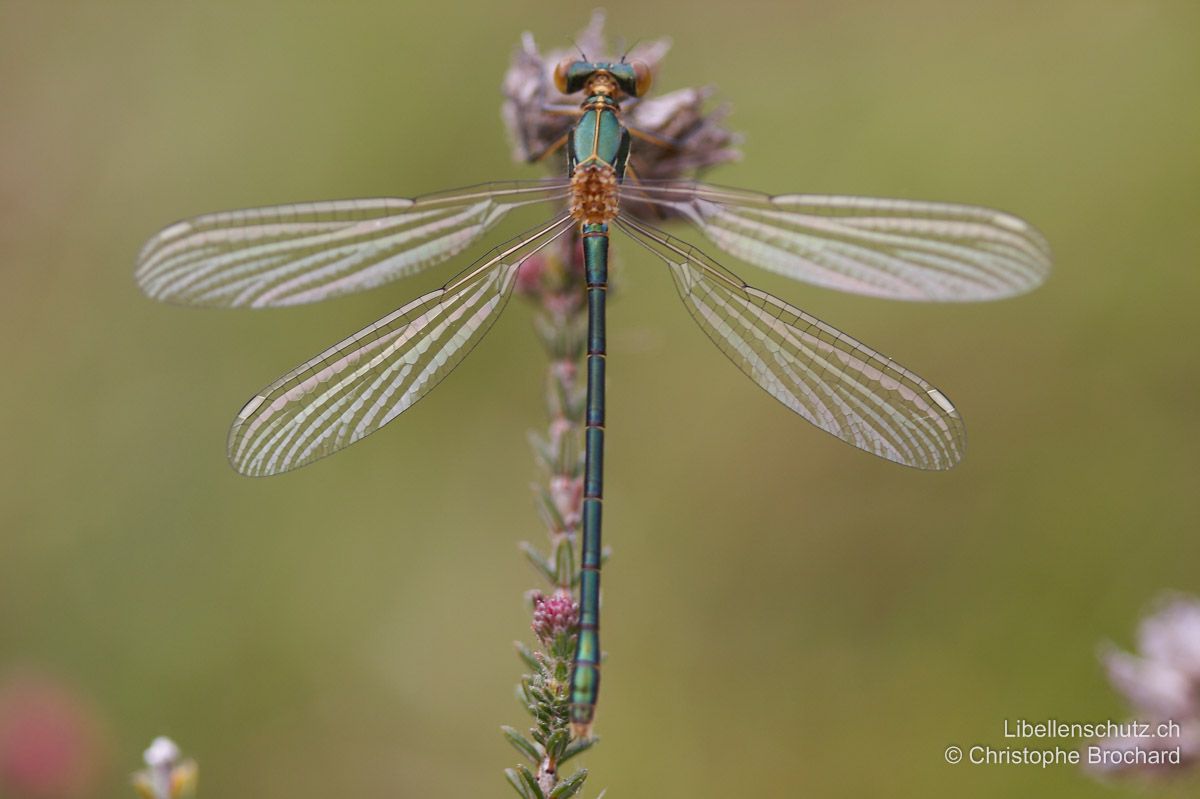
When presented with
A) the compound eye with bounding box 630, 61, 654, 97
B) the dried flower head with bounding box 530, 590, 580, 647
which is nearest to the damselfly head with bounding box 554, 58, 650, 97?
the compound eye with bounding box 630, 61, 654, 97

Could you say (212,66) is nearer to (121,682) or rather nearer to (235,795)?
(121,682)

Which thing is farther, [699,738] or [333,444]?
[699,738]

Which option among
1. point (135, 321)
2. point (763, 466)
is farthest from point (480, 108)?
point (763, 466)

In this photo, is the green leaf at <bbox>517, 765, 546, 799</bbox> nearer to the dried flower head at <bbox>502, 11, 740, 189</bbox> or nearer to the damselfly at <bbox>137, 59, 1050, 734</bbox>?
the damselfly at <bbox>137, 59, 1050, 734</bbox>

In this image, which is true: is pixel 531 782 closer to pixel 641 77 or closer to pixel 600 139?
pixel 600 139

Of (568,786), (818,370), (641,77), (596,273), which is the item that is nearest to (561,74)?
(641,77)

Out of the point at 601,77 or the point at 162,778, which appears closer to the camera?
the point at 162,778
